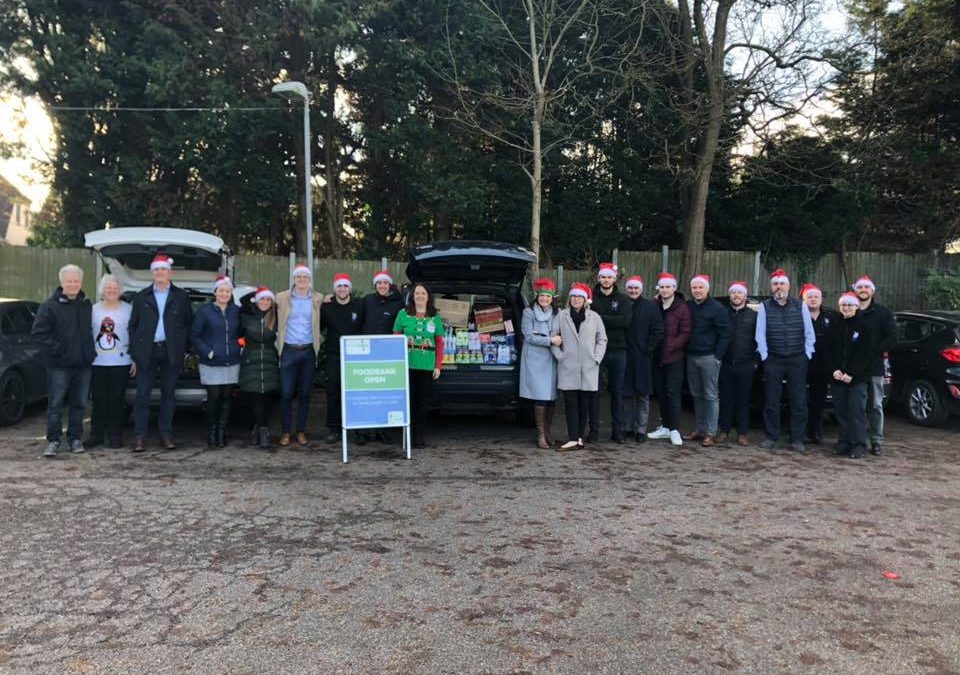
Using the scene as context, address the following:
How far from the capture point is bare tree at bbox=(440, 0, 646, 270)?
40.8ft

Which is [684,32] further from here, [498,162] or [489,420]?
[489,420]

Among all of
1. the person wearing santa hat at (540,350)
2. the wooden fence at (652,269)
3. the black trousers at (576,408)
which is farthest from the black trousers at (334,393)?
the wooden fence at (652,269)

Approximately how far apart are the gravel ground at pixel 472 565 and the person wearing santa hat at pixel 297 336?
0.86m

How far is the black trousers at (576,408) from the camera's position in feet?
25.1

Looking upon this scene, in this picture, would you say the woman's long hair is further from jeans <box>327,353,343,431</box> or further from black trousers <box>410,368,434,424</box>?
jeans <box>327,353,343,431</box>

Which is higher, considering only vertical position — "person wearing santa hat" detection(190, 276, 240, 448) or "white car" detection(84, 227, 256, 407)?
"white car" detection(84, 227, 256, 407)

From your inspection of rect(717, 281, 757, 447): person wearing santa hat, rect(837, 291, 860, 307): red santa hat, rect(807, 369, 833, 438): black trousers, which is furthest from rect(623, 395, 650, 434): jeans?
rect(837, 291, 860, 307): red santa hat

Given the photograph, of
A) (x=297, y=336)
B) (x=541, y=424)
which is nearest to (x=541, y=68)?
(x=541, y=424)

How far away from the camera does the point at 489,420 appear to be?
9.24 m

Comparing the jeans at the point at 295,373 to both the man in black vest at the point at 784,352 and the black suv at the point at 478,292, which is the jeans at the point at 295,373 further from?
the man in black vest at the point at 784,352

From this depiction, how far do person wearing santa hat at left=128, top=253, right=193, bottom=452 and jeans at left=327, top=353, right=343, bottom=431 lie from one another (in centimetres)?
152

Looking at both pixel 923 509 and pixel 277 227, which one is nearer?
pixel 923 509

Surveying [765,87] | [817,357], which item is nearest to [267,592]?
[817,357]

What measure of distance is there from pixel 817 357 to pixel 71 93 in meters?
15.9
